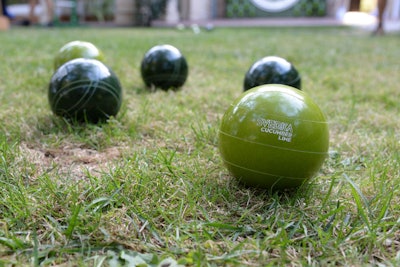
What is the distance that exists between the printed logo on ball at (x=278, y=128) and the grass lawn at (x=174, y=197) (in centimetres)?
34

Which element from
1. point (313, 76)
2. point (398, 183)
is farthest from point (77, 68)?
point (313, 76)

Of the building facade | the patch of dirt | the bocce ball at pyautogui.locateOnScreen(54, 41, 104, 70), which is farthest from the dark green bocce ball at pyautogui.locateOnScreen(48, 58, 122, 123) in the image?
the building facade

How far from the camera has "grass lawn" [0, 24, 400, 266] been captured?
5.64ft

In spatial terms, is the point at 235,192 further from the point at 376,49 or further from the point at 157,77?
the point at 376,49

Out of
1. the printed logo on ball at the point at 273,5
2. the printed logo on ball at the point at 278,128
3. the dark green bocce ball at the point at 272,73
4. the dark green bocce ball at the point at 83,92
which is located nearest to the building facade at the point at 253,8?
the printed logo on ball at the point at 273,5

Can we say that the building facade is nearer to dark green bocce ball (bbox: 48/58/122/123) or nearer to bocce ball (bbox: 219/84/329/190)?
dark green bocce ball (bbox: 48/58/122/123)

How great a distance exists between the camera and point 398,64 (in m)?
6.50

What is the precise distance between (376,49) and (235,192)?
7.45m

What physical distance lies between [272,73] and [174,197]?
75.6 inches

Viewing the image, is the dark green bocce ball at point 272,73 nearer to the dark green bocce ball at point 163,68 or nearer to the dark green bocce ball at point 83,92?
the dark green bocce ball at point 163,68

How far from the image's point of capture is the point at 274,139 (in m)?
2.03

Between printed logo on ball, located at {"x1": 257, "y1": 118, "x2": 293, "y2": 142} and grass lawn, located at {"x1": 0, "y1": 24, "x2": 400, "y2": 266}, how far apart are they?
0.34 metres

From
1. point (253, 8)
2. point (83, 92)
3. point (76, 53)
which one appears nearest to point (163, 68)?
point (76, 53)

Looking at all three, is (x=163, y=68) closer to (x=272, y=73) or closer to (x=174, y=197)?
(x=272, y=73)
